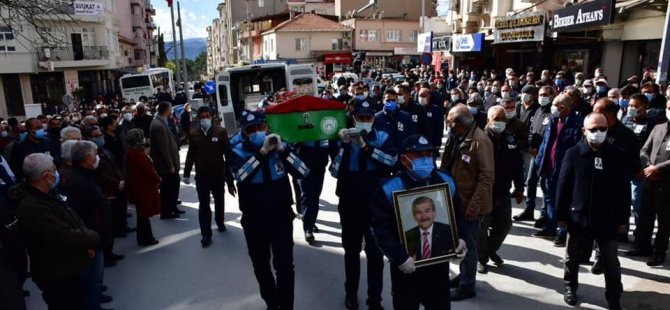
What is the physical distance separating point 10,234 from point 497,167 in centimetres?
430

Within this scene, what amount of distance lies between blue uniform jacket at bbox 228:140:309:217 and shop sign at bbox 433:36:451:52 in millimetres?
22111

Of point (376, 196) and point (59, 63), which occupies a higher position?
point (59, 63)

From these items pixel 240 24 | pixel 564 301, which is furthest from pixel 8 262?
pixel 240 24

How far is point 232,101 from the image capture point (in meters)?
13.3

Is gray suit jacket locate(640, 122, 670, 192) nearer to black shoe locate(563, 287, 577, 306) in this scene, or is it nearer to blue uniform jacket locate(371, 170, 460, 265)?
black shoe locate(563, 287, 577, 306)

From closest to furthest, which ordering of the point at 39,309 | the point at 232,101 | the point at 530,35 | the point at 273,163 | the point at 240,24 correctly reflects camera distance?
the point at 273,163, the point at 39,309, the point at 232,101, the point at 530,35, the point at 240,24

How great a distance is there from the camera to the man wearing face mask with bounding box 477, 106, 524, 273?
4.77 metres

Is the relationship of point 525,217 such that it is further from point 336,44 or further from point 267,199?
point 336,44

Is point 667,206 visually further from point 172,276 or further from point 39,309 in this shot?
point 39,309

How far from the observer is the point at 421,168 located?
3100 mm

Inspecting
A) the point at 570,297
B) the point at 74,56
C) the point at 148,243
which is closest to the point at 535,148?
the point at 570,297

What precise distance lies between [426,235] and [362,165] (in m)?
1.27

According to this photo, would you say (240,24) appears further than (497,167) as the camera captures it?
Yes

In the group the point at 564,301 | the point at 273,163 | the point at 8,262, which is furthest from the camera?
the point at 564,301
